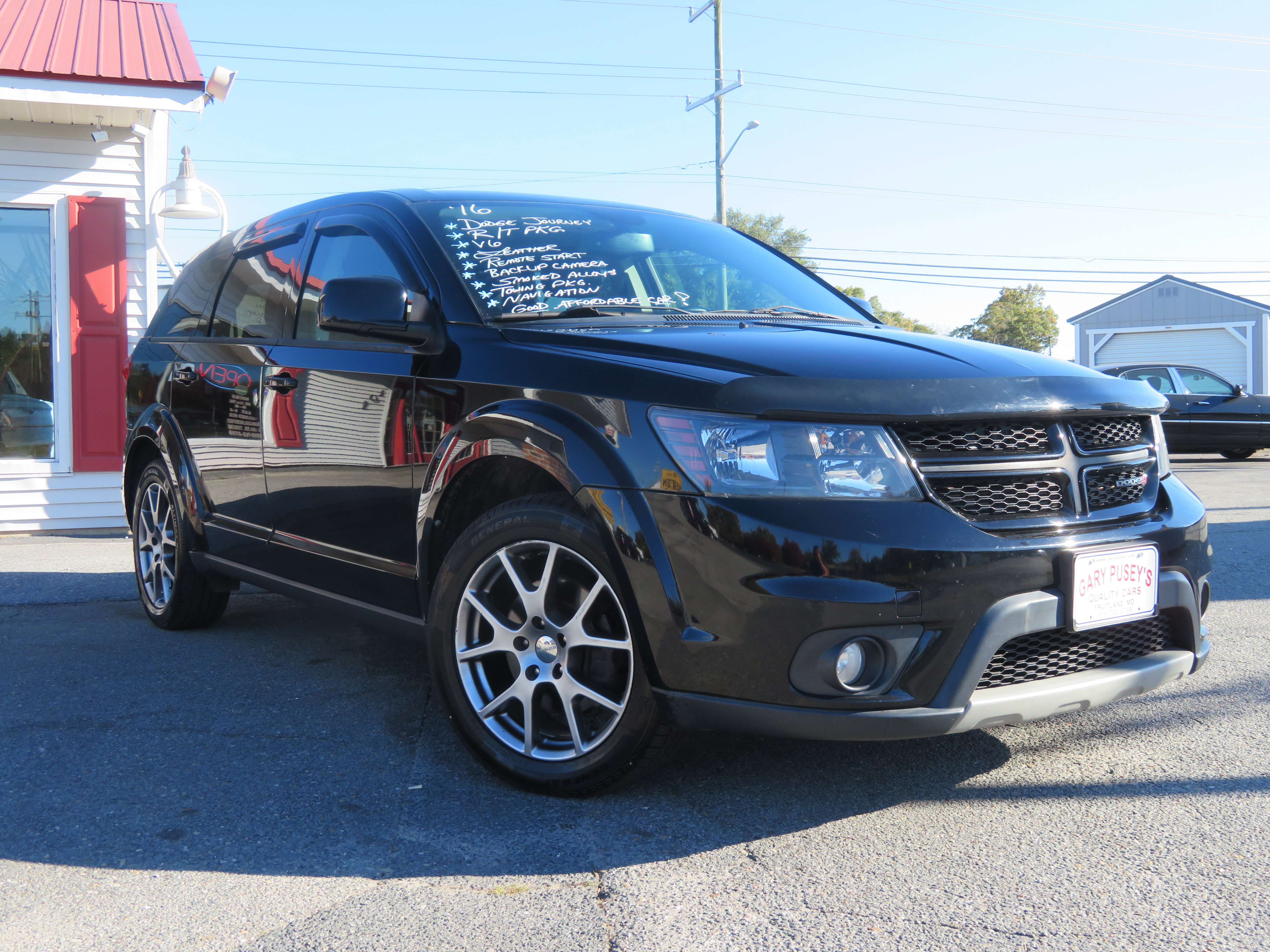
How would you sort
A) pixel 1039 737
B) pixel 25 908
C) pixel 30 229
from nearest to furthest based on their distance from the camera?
pixel 25 908, pixel 1039 737, pixel 30 229

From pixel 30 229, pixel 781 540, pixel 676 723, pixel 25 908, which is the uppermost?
pixel 30 229

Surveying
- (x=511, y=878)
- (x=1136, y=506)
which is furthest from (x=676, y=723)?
(x=1136, y=506)

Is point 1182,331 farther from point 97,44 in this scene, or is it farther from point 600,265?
point 600,265

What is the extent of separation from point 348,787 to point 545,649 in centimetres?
67

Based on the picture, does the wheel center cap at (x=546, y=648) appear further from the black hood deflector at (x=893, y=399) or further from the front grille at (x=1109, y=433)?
the front grille at (x=1109, y=433)

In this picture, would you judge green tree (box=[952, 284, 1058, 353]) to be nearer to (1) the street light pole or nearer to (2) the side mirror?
(1) the street light pole

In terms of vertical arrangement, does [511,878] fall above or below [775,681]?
below

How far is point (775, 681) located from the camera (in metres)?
2.49

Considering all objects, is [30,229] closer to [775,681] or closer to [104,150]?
[104,150]

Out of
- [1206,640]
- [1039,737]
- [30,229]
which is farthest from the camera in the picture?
[30,229]

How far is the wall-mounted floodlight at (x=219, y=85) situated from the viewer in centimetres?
874

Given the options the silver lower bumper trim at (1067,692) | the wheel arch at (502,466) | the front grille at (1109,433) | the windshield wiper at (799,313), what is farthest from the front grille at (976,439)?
the windshield wiper at (799,313)

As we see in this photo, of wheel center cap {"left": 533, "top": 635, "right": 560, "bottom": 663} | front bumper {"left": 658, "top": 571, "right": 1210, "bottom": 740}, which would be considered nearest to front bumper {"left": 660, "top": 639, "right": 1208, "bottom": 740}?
front bumper {"left": 658, "top": 571, "right": 1210, "bottom": 740}

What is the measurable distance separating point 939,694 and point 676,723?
0.60m
